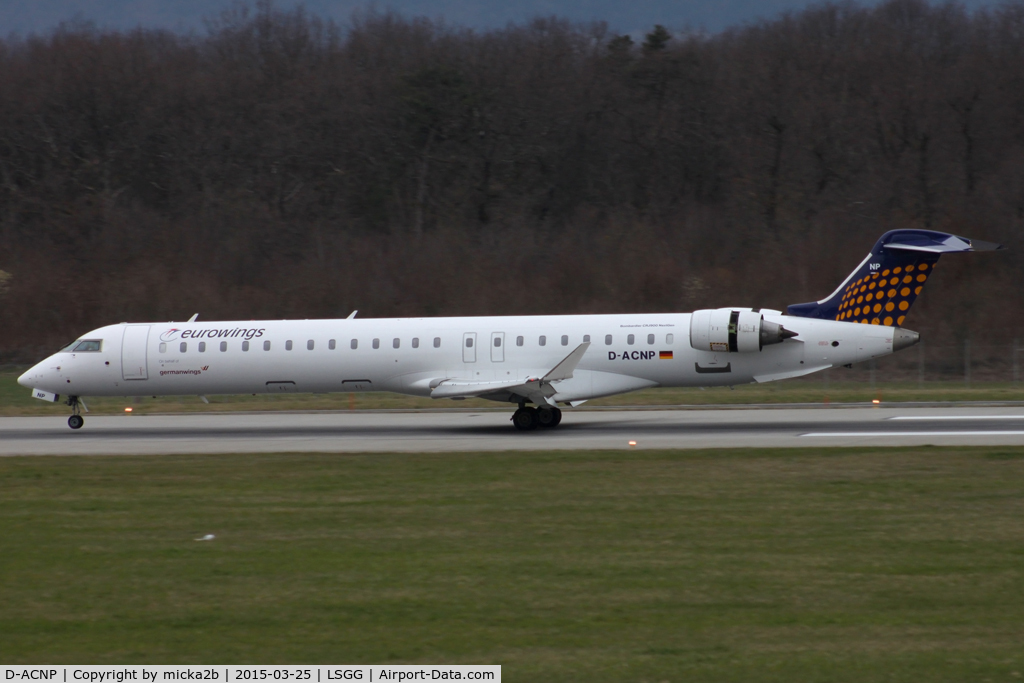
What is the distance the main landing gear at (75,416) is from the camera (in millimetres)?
27016

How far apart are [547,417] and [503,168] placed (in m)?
41.2

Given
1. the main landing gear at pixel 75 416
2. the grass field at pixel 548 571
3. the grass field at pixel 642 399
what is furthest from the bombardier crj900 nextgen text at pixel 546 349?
the grass field at pixel 548 571

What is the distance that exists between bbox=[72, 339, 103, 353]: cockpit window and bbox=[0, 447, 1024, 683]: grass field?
11006 millimetres

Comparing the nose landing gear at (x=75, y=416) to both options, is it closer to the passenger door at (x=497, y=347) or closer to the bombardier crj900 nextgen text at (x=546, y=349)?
the bombardier crj900 nextgen text at (x=546, y=349)

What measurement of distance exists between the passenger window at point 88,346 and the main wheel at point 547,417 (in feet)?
36.7

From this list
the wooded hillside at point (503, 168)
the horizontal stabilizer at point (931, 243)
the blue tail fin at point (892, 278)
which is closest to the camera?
the horizontal stabilizer at point (931, 243)

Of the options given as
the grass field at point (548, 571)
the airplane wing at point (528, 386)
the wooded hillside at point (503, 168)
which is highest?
the wooded hillside at point (503, 168)

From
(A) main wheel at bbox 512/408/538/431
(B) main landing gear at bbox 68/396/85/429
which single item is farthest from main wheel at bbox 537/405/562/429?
(B) main landing gear at bbox 68/396/85/429

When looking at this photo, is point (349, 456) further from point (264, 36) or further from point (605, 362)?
point (264, 36)

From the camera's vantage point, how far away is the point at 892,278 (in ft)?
77.3

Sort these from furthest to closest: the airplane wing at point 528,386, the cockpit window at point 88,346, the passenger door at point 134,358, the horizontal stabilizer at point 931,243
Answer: the cockpit window at point 88,346, the passenger door at point 134,358, the airplane wing at point 528,386, the horizontal stabilizer at point 931,243

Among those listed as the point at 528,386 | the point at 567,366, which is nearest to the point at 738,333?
the point at 567,366

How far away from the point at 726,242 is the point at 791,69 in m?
16.3

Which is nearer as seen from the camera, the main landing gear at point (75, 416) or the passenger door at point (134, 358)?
the passenger door at point (134, 358)
